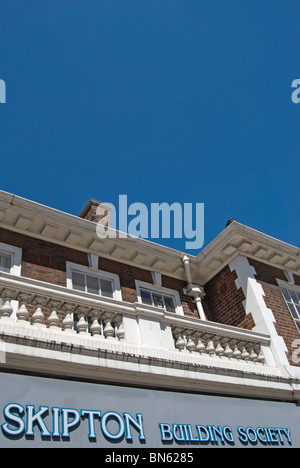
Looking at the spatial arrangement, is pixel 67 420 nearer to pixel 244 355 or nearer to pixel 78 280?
pixel 78 280

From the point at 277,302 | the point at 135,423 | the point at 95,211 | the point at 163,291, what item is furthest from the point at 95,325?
the point at 277,302

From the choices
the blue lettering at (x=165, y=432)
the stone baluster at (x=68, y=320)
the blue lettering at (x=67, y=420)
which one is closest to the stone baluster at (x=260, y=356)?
the blue lettering at (x=165, y=432)

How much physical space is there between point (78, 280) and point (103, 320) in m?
2.30

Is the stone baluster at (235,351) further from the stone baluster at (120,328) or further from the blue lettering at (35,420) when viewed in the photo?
the blue lettering at (35,420)

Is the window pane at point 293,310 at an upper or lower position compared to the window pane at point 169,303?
lower

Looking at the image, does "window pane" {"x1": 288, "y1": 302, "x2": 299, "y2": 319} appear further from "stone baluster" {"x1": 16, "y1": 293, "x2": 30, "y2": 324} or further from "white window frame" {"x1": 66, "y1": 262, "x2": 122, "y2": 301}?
"stone baluster" {"x1": 16, "y1": 293, "x2": 30, "y2": 324}

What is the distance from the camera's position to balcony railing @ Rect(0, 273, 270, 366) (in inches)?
252

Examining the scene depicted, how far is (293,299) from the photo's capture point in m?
11.3

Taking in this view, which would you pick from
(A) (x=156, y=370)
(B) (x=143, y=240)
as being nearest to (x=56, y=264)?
(B) (x=143, y=240)

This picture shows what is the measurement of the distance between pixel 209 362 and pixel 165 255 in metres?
3.66

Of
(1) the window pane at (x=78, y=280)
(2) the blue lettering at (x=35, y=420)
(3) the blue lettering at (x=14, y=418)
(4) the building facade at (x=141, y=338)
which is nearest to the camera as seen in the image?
(3) the blue lettering at (x=14, y=418)

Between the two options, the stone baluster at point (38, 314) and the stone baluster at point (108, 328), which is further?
the stone baluster at point (108, 328)

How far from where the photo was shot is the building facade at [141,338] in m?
5.69
